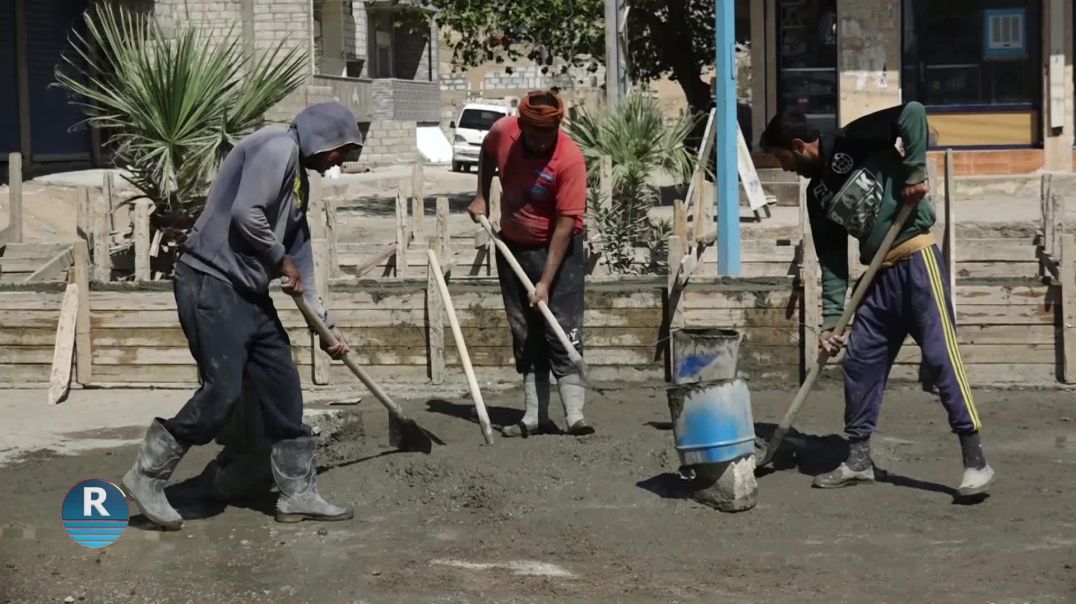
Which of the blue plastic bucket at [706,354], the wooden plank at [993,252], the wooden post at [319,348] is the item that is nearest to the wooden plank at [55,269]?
the wooden post at [319,348]

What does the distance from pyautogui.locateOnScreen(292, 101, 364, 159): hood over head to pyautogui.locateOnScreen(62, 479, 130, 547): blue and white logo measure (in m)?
1.55

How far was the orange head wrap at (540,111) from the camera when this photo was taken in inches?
285

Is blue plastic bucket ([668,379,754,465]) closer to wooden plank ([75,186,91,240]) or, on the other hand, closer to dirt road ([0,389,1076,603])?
dirt road ([0,389,1076,603])

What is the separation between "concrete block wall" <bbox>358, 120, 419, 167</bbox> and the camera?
121 feet

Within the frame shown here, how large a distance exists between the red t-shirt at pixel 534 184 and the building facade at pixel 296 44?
399cm

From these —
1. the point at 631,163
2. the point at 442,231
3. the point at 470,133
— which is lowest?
the point at 442,231

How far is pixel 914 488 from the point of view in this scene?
6.50 metres

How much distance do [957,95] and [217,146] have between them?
9.56 meters

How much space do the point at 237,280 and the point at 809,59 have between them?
487 inches

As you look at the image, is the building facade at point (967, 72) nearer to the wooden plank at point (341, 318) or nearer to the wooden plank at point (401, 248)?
the wooden plank at point (401, 248)

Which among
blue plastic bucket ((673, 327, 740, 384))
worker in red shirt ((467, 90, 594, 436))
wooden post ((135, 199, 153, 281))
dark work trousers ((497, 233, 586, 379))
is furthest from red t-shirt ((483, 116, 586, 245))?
wooden post ((135, 199, 153, 281))

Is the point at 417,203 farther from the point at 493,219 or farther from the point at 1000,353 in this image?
the point at 1000,353

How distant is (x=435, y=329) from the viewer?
29.4ft

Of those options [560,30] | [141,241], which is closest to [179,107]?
[141,241]
